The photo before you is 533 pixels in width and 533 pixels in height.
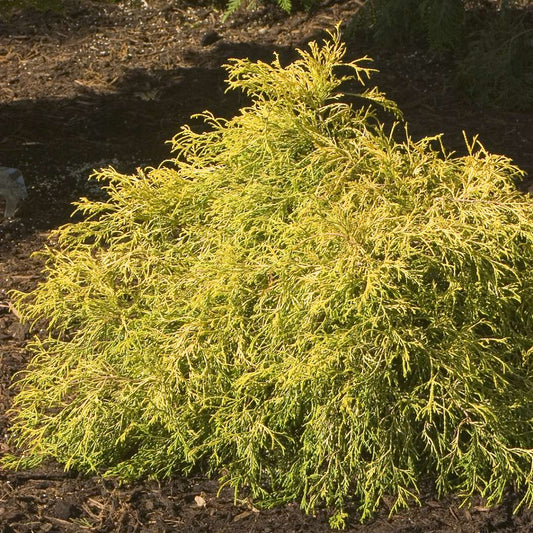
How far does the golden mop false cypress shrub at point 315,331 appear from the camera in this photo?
3.25 m

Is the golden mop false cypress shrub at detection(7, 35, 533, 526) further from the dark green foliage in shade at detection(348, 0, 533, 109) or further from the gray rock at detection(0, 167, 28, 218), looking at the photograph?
the dark green foliage in shade at detection(348, 0, 533, 109)

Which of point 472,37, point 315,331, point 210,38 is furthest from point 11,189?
point 472,37

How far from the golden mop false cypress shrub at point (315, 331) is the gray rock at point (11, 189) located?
6.89 feet

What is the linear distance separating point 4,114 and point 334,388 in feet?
15.1

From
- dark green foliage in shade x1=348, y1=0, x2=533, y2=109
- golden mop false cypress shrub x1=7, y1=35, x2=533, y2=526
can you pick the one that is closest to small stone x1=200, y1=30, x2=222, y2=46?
dark green foliage in shade x1=348, y1=0, x2=533, y2=109

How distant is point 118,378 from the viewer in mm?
3580

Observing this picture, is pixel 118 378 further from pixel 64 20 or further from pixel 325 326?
pixel 64 20

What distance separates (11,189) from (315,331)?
3.19 metres

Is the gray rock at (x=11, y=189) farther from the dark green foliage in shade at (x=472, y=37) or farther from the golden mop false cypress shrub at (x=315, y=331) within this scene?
the dark green foliage in shade at (x=472, y=37)

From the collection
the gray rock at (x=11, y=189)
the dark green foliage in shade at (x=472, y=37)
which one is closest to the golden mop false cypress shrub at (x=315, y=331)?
the gray rock at (x=11, y=189)

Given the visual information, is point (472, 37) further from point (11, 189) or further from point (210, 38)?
point (11, 189)

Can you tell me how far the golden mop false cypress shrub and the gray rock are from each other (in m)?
2.10

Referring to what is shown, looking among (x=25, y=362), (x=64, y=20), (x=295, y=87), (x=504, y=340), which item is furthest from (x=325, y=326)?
(x=64, y=20)

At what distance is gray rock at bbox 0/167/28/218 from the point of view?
5.79 metres
